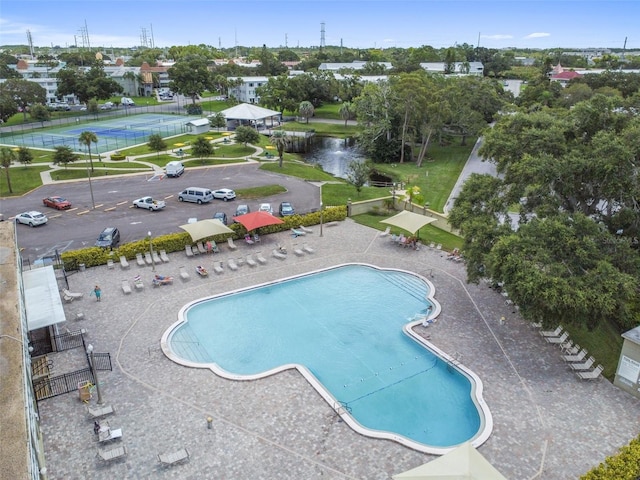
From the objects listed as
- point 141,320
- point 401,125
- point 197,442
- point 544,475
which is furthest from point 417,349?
point 401,125

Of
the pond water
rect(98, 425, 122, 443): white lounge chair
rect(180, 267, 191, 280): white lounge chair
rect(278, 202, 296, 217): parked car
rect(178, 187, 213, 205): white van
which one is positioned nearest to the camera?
rect(98, 425, 122, 443): white lounge chair

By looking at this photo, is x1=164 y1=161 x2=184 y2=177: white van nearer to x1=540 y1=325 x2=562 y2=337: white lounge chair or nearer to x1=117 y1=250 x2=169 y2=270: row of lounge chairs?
x1=117 y1=250 x2=169 y2=270: row of lounge chairs

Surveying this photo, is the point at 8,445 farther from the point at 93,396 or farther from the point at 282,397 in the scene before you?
the point at 282,397

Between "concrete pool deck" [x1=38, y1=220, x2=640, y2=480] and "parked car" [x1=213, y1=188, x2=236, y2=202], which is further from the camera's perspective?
"parked car" [x1=213, y1=188, x2=236, y2=202]

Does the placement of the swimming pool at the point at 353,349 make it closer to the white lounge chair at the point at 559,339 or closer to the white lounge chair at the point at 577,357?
the white lounge chair at the point at 577,357

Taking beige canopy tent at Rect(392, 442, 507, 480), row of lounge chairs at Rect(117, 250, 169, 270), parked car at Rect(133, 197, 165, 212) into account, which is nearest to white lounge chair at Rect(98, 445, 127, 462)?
beige canopy tent at Rect(392, 442, 507, 480)

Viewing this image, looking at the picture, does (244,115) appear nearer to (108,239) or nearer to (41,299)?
(108,239)
